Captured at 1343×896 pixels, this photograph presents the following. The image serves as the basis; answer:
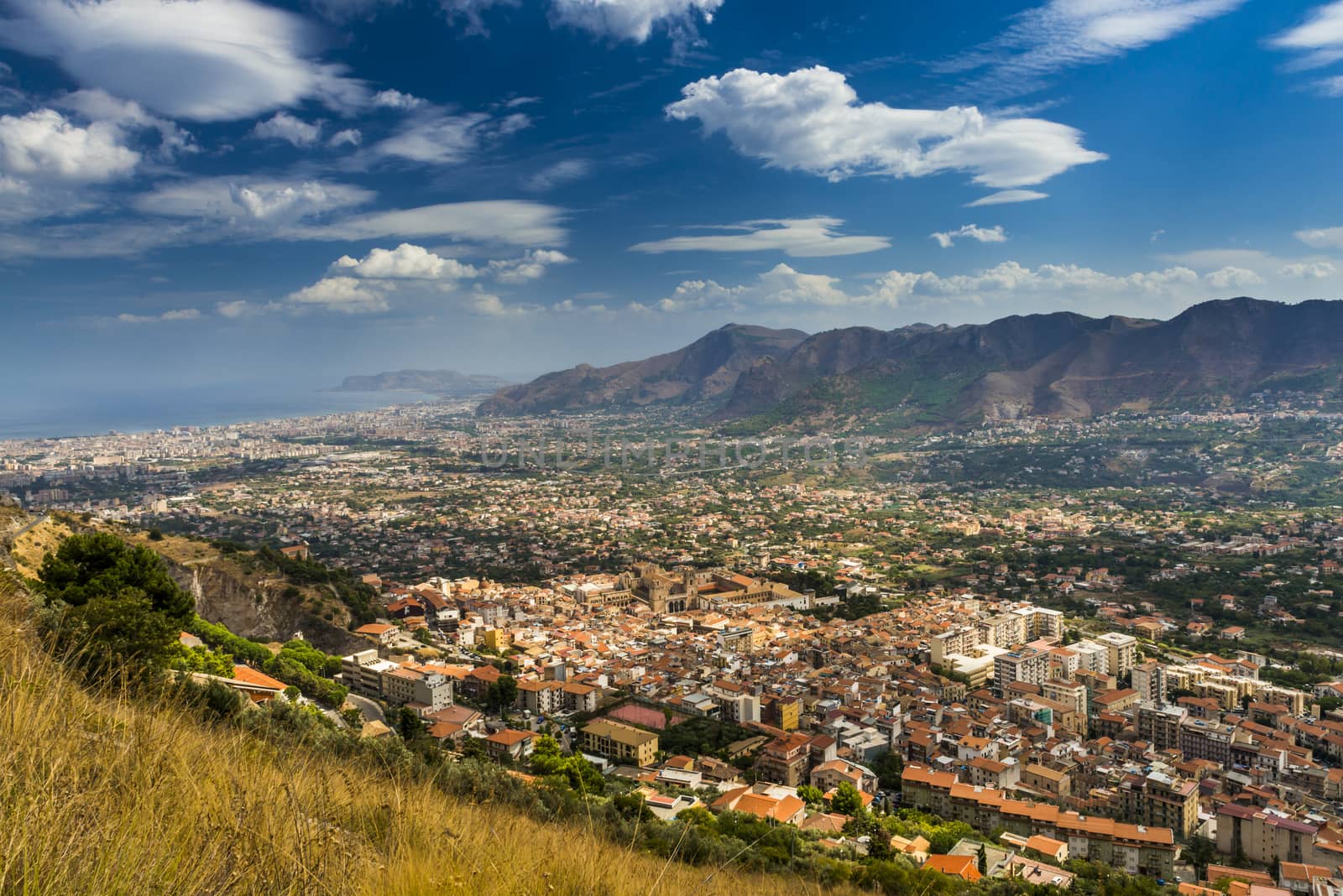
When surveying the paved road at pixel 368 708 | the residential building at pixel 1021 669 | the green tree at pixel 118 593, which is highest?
the green tree at pixel 118 593

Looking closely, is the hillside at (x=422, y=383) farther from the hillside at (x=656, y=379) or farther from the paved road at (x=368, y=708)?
the paved road at (x=368, y=708)

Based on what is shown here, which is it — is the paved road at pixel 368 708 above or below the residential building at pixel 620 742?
above

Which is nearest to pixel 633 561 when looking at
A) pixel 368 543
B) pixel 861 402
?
pixel 368 543

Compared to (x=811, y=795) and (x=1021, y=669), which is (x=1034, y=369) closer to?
(x=1021, y=669)

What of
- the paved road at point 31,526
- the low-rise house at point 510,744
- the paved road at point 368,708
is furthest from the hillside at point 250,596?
the low-rise house at point 510,744

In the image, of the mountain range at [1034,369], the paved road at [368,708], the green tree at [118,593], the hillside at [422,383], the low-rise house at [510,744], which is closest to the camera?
the green tree at [118,593]

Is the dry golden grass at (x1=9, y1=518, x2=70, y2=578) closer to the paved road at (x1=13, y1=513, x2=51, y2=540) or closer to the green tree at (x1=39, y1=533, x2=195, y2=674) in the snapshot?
the paved road at (x1=13, y1=513, x2=51, y2=540)

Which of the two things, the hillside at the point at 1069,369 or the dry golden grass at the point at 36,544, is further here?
the hillside at the point at 1069,369
